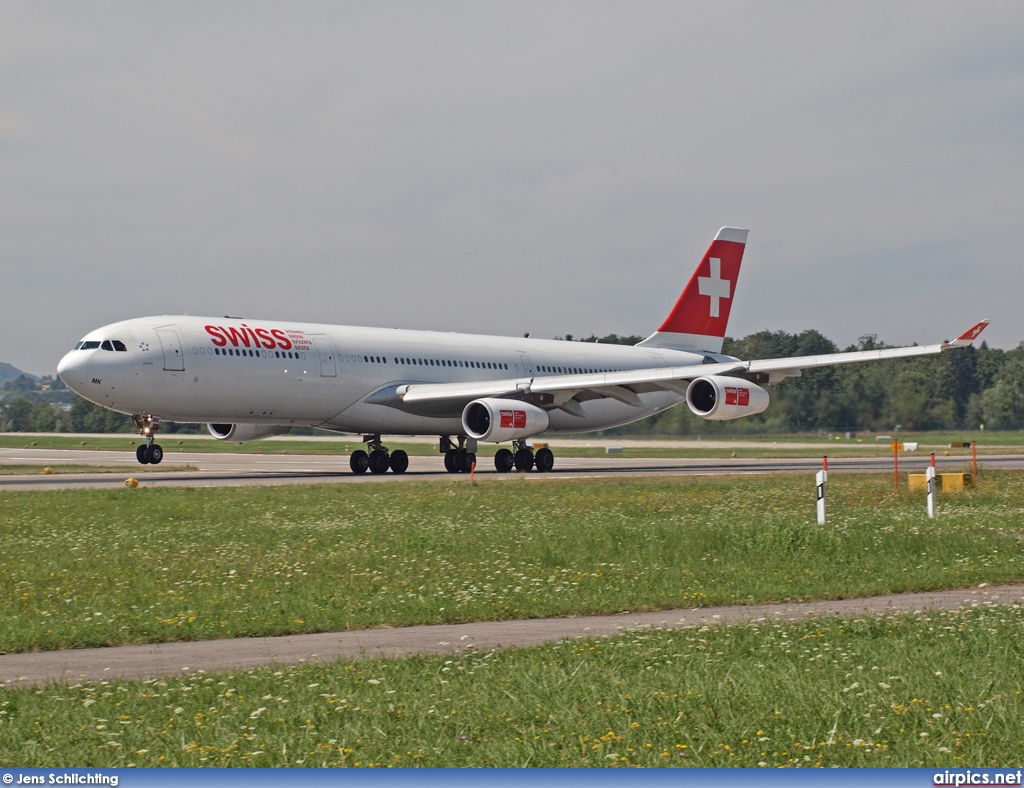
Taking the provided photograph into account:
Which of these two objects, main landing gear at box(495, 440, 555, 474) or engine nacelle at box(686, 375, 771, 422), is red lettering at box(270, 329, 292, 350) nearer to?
main landing gear at box(495, 440, 555, 474)

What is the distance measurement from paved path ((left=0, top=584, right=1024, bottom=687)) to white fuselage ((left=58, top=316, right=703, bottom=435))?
2302cm

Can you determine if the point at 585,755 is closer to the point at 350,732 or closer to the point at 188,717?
the point at 350,732

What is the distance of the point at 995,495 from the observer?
26688 mm

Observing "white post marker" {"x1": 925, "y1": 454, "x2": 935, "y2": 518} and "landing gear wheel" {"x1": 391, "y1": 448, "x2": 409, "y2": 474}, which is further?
"landing gear wheel" {"x1": 391, "y1": 448, "x2": 409, "y2": 474}

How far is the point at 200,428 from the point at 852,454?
8989 cm

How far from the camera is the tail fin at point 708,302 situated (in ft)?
163

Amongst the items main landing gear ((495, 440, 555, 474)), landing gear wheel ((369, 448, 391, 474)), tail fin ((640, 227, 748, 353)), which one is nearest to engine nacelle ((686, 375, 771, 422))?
main landing gear ((495, 440, 555, 474))

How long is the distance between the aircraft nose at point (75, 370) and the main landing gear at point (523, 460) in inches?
555

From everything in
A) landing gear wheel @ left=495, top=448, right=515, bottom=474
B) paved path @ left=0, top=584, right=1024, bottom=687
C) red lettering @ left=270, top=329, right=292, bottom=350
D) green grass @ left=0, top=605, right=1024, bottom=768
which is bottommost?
paved path @ left=0, top=584, right=1024, bottom=687

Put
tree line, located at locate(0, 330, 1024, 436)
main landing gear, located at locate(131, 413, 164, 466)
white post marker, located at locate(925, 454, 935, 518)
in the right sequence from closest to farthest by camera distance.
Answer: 1. white post marker, located at locate(925, 454, 935, 518)
2. main landing gear, located at locate(131, 413, 164, 466)
3. tree line, located at locate(0, 330, 1024, 436)

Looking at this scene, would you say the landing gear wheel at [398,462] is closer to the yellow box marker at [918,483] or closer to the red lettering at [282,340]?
the red lettering at [282,340]

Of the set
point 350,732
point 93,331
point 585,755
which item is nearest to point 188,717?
point 350,732

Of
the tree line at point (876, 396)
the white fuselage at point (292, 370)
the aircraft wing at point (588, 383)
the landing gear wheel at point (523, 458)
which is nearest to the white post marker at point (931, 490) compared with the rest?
the aircraft wing at point (588, 383)

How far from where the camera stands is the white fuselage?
32375mm
